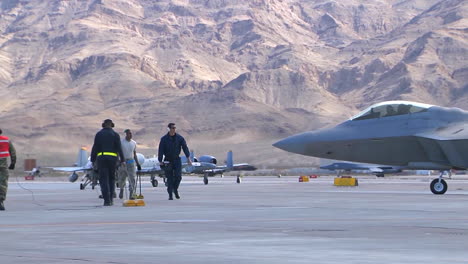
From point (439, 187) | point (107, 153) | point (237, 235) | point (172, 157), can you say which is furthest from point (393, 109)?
point (237, 235)

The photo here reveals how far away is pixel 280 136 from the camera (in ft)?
597

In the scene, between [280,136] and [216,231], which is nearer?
[216,231]

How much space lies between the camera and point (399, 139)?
26906mm

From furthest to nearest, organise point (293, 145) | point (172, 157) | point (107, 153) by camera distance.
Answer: point (293, 145), point (172, 157), point (107, 153)

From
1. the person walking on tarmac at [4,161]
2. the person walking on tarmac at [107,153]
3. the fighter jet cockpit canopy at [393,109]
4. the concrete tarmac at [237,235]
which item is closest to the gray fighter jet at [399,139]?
the fighter jet cockpit canopy at [393,109]

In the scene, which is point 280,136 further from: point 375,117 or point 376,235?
point 376,235

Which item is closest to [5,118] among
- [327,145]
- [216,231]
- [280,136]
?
[280,136]

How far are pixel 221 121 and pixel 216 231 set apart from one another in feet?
571

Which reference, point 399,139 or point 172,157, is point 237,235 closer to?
point 172,157

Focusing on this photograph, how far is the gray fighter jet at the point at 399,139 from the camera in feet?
86.7

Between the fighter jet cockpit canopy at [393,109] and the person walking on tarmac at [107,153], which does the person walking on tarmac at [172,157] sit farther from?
the fighter jet cockpit canopy at [393,109]

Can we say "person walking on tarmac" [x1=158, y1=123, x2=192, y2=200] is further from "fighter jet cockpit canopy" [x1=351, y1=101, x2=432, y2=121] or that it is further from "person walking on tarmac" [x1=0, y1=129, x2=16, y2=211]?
"fighter jet cockpit canopy" [x1=351, y1=101, x2=432, y2=121]

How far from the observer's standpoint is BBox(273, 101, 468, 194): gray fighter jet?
2642 centimetres

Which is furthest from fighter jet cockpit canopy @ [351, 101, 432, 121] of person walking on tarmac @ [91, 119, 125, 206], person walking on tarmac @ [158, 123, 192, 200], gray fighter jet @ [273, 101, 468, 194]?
person walking on tarmac @ [91, 119, 125, 206]
